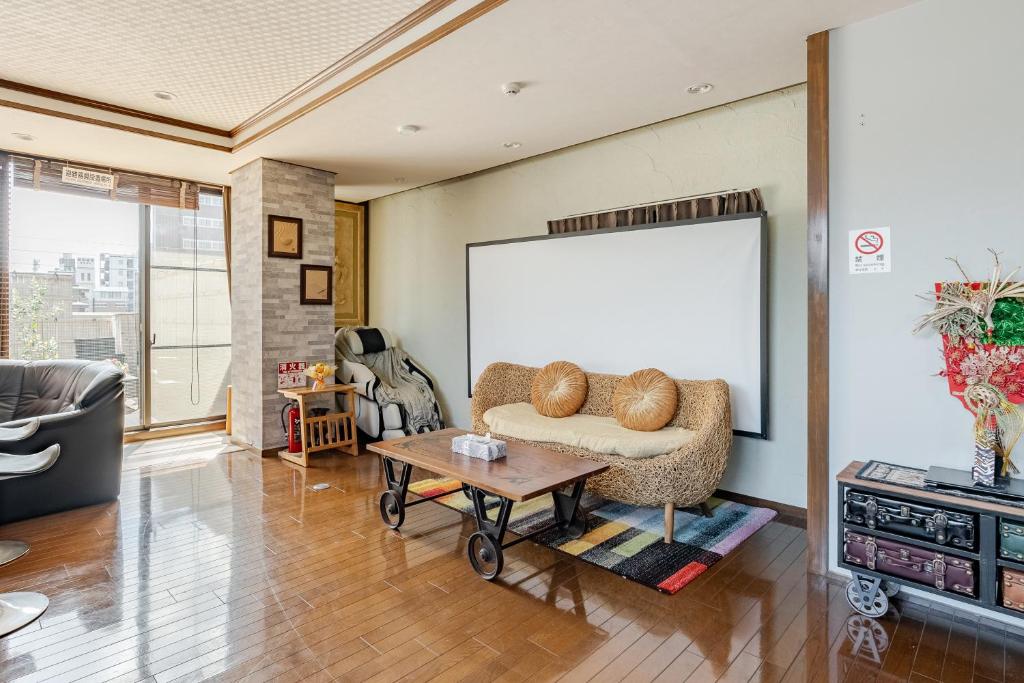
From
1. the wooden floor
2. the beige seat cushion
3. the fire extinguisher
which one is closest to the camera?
the wooden floor

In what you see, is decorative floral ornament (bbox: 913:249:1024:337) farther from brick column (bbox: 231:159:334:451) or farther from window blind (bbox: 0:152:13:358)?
window blind (bbox: 0:152:13:358)

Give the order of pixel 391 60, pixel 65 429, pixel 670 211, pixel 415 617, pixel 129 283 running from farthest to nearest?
pixel 129 283, pixel 670 211, pixel 65 429, pixel 391 60, pixel 415 617

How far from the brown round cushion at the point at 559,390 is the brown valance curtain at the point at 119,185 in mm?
4240

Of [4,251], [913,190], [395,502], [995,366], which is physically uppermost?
[4,251]

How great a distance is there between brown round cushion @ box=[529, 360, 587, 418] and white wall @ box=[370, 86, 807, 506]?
18.0 inches

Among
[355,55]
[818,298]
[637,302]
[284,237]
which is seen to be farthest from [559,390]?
[284,237]

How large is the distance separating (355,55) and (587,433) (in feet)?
8.74

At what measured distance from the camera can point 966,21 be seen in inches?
89.1

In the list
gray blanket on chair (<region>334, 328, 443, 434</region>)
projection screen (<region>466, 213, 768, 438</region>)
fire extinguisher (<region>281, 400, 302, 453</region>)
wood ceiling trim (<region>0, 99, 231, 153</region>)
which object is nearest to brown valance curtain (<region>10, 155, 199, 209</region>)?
wood ceiling trim (<region>0, 99, 231, 153</region>)

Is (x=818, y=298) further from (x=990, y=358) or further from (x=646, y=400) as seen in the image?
(x=646, y=400)

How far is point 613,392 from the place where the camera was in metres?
4.07

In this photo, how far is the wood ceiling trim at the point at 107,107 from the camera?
364 centimetres

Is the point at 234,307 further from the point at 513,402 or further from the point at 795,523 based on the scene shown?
the point at 795,523

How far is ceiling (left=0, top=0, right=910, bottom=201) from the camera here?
261 cm
